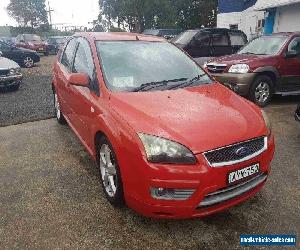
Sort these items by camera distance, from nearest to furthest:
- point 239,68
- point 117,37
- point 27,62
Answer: point 117,37
point 239,68
point 27,62

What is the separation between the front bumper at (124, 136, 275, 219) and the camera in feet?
9.06

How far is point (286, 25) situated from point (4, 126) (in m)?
16.8

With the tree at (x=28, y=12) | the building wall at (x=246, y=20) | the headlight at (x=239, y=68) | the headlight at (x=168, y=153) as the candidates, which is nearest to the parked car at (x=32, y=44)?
the building wall at (x=246, y=20)

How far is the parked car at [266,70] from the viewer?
7.59 m

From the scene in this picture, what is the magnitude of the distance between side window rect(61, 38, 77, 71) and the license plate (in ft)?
10.5

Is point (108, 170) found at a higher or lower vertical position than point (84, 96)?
lower

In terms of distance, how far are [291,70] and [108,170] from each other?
6069mm

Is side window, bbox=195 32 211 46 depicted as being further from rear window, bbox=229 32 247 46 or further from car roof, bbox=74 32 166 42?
car roof, bbox=74 32 166 42

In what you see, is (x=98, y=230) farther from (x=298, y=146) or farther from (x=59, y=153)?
(x=298, y=146)

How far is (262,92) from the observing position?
7809 millimetres

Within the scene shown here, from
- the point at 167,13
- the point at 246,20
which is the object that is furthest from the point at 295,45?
the point at 167,13

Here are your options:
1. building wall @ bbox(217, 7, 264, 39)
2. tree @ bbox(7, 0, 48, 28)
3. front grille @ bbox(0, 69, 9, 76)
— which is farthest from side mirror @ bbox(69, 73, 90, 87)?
tree @ bbox(7, 0, 48, 28)

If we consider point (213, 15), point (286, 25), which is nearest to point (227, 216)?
point (286, 25)

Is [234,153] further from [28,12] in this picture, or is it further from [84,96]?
[28,12]
